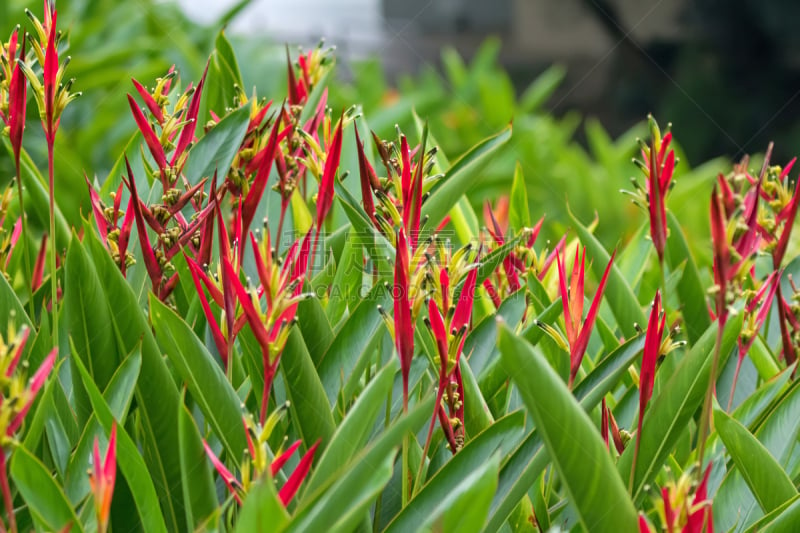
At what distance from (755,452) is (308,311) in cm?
43

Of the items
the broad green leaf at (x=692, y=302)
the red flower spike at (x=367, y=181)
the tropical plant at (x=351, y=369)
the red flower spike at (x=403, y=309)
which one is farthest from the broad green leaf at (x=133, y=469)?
the broad green leaf at (x=692, y=302)

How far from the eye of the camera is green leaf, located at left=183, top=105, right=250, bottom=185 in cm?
103

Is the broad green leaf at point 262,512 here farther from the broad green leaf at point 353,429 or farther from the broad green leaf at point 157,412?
the broad green leaf at point 157,412

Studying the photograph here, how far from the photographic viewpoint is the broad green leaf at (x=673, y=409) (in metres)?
0.80

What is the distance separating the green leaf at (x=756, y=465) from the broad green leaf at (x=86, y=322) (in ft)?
1.88

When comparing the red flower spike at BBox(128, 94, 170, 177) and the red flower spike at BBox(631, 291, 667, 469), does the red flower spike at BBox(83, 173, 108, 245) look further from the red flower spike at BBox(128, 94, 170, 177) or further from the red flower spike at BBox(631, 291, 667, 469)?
the red flower spike at BBox(631, 291, 667, 469)

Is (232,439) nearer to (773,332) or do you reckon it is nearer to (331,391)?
Result: (331,391)

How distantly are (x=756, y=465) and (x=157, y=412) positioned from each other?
540 mm

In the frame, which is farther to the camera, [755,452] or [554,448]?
[755,452]

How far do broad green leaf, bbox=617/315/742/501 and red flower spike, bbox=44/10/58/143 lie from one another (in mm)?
619

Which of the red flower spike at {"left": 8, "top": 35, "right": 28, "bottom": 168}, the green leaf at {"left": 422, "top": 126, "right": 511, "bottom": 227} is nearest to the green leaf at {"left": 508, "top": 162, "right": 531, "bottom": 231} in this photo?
the green leaf at {"left": 422, "top": 126, "right": 511, "bottom": 227}

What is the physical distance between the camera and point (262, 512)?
0.60m

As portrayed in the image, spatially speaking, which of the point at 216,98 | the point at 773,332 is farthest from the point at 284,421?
the point at 773,332

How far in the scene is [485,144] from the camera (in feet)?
3.79
